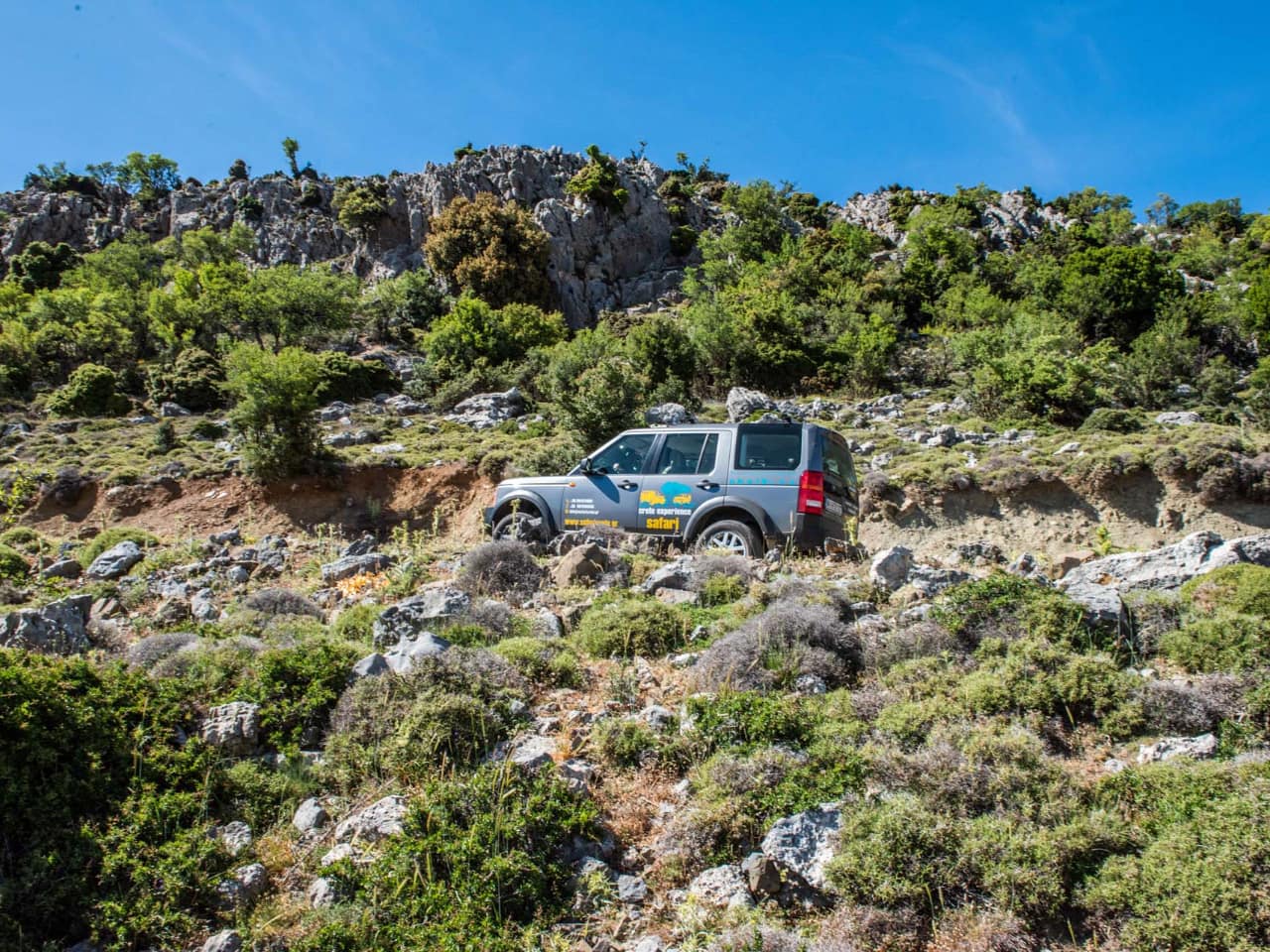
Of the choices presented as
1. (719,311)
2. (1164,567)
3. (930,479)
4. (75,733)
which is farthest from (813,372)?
(75,733)

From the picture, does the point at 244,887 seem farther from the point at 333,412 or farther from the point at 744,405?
the point at 333,412

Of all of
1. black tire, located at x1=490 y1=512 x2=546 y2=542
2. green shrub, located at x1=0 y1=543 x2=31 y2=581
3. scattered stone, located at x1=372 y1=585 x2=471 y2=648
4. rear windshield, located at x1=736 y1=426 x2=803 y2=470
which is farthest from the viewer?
black tire, located at x1=490 y1=512 x2=546 y2=542

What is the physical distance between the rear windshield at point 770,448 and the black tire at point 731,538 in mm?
722

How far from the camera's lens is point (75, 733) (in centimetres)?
411

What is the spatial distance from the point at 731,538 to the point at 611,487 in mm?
1842

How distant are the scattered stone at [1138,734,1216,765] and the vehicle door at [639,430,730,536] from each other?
5581 millimetres

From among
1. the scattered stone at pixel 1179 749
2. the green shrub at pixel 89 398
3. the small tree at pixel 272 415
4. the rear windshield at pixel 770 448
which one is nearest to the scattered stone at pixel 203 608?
the rear windshield at pixel 770 448

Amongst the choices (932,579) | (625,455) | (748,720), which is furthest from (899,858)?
(625,455)

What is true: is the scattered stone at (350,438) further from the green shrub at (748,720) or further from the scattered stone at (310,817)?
the green shrub at (748,720)

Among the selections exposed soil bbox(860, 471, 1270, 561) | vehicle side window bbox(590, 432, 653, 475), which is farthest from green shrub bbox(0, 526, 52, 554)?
exposed soil bbox(860, 471, 1270, 561)

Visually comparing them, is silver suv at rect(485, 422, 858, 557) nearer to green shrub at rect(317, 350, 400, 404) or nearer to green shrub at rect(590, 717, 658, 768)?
green shrub at rect(590, 717, 658, 768)

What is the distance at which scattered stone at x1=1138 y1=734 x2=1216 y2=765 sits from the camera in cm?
390

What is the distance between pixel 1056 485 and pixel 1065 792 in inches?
565

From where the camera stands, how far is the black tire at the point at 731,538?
Answer: 8883mm
